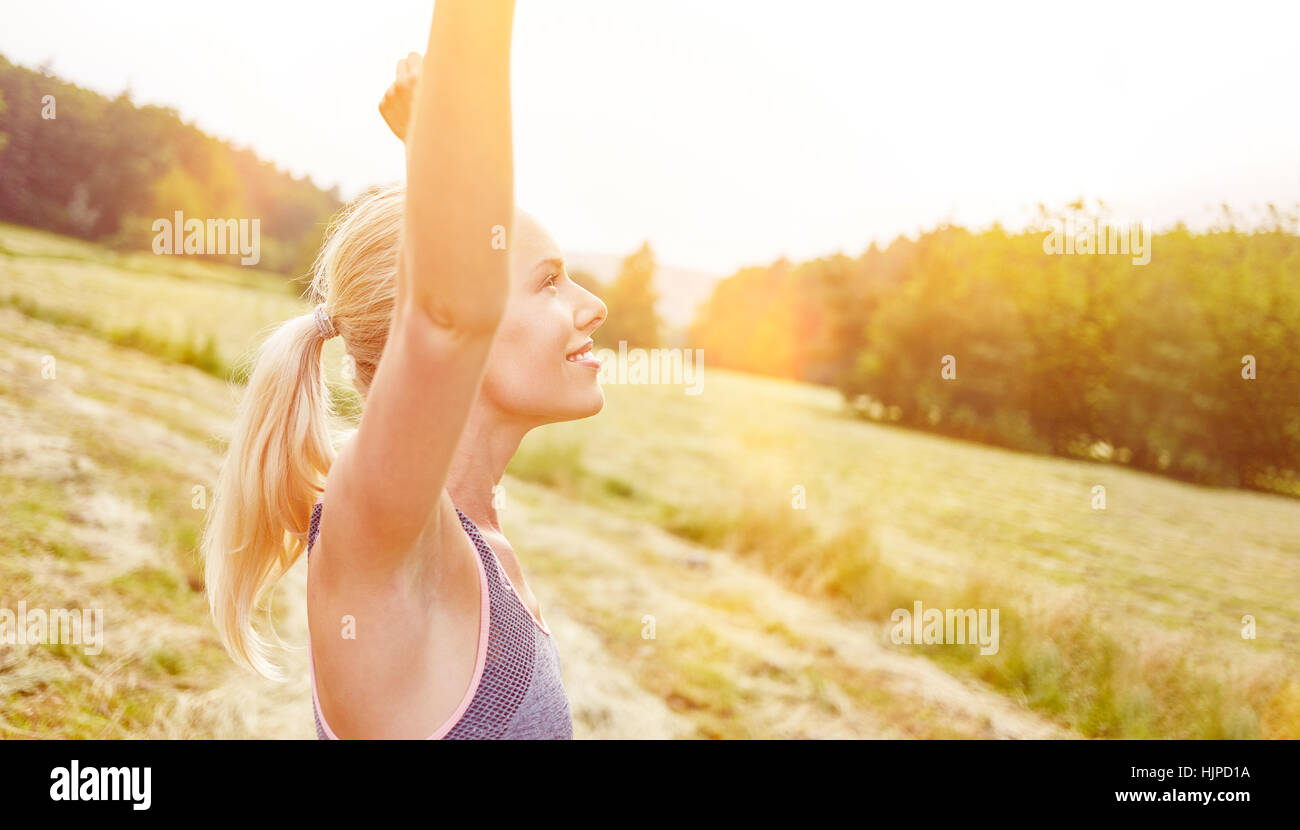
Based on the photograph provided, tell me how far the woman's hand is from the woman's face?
1.18ft

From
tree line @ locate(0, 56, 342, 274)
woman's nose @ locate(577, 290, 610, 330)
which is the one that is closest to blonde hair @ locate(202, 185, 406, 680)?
woman's nose @ locate(577, 290, 610, 330)

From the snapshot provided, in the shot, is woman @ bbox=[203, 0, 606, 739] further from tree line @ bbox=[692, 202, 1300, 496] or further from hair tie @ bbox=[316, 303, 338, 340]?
tree line @ bbox=[692, 202, 1300, 496]

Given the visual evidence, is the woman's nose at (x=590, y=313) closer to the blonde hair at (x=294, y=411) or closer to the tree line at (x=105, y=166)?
the blonde hair at (x=294, y=411)

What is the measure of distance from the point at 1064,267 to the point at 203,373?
1937 inches

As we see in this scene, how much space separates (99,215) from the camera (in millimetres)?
24062

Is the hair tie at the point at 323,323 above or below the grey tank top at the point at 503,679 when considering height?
above

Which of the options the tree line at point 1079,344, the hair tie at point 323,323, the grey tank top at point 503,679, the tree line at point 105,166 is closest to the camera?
the grey tank top at point 503,679

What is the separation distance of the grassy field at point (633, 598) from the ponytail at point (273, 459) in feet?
1.56

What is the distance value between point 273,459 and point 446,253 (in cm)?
99

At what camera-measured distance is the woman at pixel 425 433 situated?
796 mm

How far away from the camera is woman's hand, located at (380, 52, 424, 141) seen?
1066mm

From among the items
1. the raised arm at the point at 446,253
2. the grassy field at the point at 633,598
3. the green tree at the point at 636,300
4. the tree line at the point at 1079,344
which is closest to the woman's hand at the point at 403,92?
the raised arm at the point at 446,253
